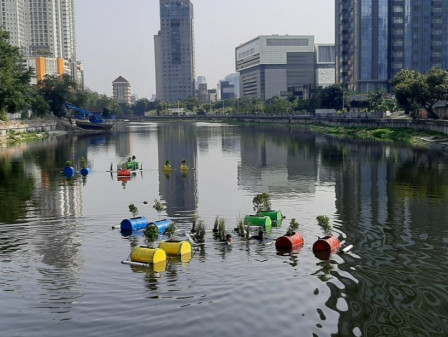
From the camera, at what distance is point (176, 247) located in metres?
37.6

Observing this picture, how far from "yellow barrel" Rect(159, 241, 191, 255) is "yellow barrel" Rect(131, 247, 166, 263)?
116 centimetres

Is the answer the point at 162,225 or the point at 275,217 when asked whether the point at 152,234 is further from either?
the point at 275,217

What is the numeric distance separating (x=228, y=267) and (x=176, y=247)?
3884mm

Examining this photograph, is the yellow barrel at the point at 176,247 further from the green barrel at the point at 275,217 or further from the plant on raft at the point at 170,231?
the green barrel at the point at 275,217

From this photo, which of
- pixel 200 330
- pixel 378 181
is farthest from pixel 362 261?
pixel 378 181

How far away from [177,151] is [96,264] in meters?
91.7

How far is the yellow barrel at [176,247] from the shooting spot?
37.5 meters

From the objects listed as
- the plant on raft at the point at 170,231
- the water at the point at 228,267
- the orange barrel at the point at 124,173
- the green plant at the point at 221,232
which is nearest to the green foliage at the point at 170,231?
the plant on raft at the point at 170,231

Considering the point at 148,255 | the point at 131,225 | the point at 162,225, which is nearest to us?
the point at 148,255

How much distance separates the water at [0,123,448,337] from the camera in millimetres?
27797

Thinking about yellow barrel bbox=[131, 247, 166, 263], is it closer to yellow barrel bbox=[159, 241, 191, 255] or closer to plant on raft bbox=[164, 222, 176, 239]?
yellow barrel bbox=[159, 241, 191, 255]

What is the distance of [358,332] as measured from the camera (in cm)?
2648

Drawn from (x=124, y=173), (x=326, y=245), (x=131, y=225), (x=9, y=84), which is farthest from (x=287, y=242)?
(x=9, y=84)

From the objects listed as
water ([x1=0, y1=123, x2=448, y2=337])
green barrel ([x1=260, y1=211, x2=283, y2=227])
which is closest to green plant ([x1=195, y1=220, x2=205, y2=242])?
water ([x1=0, y1=123, x2=448, y2=337])
